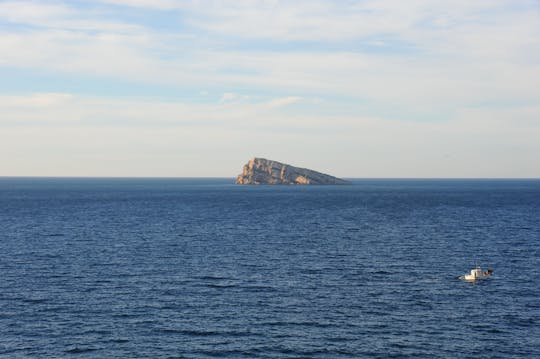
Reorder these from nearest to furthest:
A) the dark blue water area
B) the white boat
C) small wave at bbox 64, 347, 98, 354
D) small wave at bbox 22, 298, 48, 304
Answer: small wave at bbox 64, 347, 98, 354 → the dark blue water area → small wave at bbox 22, 298, 48, 304 → the white boat

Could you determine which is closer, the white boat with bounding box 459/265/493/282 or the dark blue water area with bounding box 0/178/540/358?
the dark blue water area with bounding box 0/178/540/358

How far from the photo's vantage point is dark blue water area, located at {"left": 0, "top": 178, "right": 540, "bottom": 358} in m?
48.9

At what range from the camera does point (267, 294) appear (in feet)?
214

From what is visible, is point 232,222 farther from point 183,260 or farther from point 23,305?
point 23,305

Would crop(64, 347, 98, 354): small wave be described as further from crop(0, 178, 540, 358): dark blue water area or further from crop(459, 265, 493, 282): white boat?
crop(459, 265, 493, 282): white boat

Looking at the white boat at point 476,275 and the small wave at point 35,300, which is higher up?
the white boat at point 476,275

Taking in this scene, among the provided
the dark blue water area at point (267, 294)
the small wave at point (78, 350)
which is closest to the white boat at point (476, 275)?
the dark blue water area at point (267, 294)

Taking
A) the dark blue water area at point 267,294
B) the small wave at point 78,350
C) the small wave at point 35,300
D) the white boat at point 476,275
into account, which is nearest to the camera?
the small wave at point 78,350

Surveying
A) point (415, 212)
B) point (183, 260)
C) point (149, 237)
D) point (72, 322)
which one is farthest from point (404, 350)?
point (415, 212)

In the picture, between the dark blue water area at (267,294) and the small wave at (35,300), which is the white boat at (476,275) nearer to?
the dark blue water area at (267,294)

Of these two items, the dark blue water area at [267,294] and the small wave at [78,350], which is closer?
the small wave at [78,350]

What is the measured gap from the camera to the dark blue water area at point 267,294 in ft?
161

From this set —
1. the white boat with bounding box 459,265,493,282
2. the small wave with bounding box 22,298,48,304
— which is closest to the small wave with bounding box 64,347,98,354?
the small wave with bounding box 22,298,48,304

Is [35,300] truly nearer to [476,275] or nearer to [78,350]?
[78,350]
